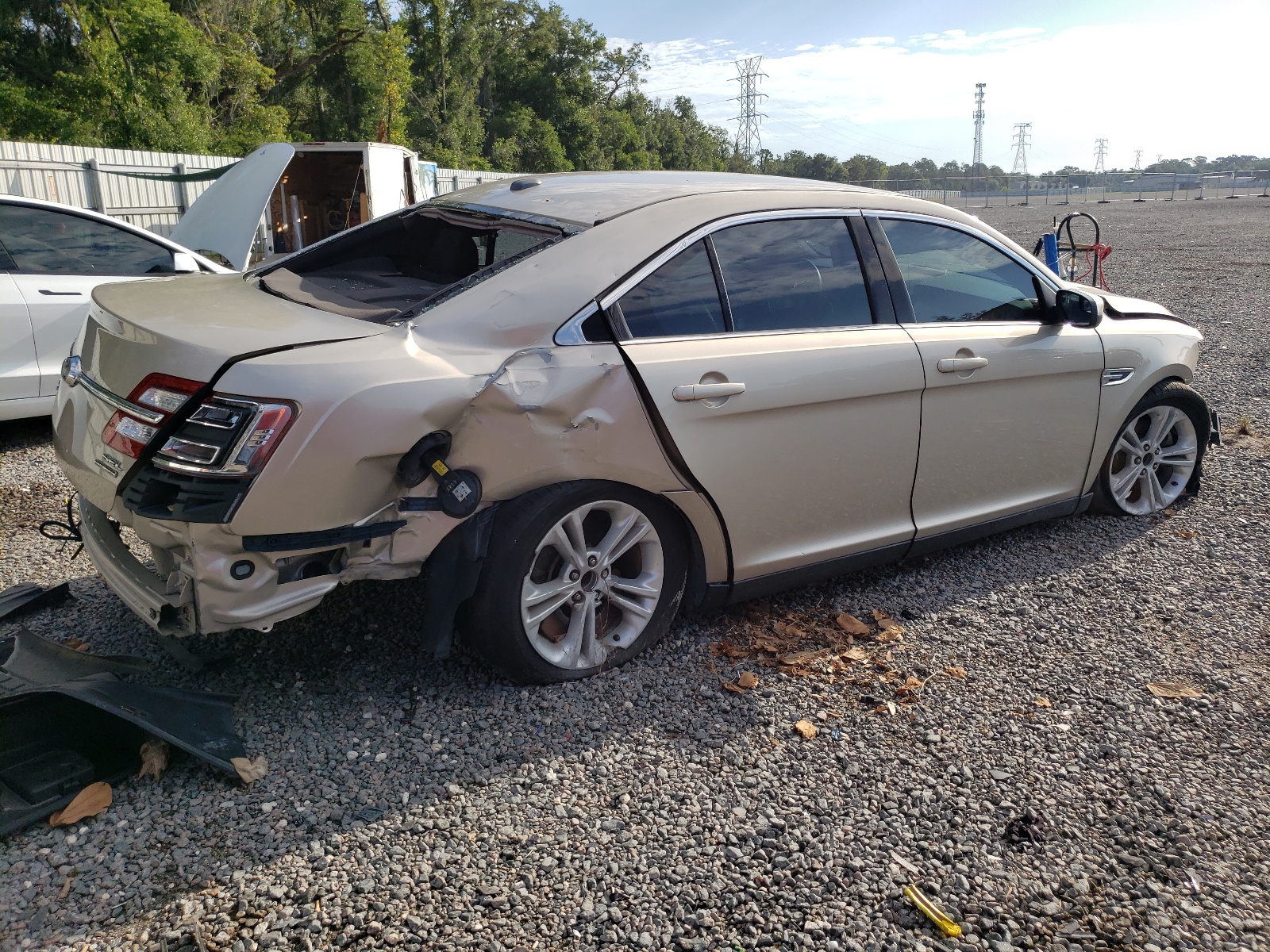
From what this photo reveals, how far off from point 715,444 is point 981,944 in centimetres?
170

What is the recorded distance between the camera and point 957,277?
429 cm

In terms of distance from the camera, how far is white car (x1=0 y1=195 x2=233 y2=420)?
5961mm

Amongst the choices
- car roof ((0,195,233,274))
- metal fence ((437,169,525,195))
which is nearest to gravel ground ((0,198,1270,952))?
car roof ((0,195,233,274))

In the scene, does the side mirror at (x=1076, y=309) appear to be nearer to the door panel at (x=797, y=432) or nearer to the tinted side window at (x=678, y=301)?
the door panel at (x=797, y=432)

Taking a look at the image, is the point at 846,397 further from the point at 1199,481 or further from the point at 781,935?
the point at 1199,481

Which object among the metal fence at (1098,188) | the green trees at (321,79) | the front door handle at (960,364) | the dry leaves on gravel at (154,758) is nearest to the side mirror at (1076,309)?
the front door handle at (960,364)

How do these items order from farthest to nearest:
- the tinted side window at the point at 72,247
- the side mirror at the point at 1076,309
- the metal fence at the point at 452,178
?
the metal fence at the point at 452,178, the tinted side window at the point at 72,247, the side mirror at the point at 1076,309

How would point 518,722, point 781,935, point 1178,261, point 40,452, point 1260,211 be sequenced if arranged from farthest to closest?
point 1260,211, point 1178,261, point 40,452, point 518,722, point 781,935

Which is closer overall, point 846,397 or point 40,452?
point 846,397

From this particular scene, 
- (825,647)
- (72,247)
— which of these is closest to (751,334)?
(825,647)

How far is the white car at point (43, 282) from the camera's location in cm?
596

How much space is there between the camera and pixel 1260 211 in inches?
1497

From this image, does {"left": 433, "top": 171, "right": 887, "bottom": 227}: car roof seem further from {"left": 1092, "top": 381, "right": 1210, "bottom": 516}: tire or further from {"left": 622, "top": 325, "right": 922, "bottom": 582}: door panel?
{"left": 1092, "top": 381, "right": 1210, "bottom": 516}: tire

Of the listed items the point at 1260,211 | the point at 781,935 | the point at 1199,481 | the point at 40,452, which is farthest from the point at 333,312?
the point at 1260,211
